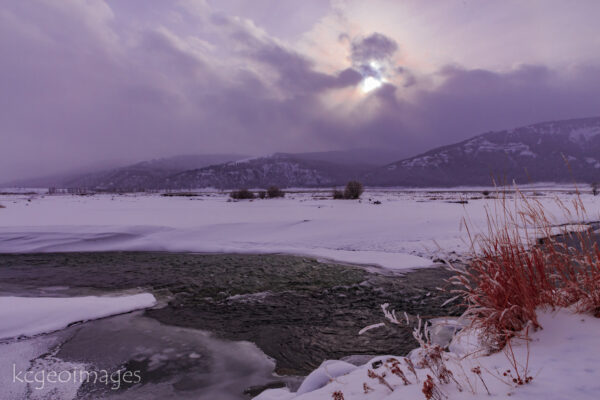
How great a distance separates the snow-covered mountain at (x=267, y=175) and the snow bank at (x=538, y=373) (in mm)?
132702

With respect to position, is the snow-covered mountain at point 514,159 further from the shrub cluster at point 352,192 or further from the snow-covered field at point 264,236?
the snow-covered field at point 264,236

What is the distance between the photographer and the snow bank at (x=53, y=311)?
14.3ft

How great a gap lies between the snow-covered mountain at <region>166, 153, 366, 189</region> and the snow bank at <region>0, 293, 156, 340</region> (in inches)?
5069

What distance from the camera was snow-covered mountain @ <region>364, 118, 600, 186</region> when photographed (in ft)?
387

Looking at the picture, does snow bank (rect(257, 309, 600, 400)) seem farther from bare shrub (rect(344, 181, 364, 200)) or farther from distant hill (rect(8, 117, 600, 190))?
distant hill (rect(8, 117, 600, 190))

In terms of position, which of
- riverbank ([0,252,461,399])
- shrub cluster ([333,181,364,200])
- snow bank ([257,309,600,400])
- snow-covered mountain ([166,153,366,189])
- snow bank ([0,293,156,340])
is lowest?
riverbank ([0,252,461,399])

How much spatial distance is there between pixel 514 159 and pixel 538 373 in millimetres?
163899

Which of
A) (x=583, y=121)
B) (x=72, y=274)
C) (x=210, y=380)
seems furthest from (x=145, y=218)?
(x=583, y=121)

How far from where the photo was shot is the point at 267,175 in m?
156

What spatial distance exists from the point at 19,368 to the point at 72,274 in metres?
4.74

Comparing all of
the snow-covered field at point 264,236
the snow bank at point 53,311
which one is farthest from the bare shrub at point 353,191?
the snow bank at point 53,311

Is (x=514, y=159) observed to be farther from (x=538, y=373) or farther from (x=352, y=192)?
(x=538, y=373)

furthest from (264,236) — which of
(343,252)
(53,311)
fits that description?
(53,311)

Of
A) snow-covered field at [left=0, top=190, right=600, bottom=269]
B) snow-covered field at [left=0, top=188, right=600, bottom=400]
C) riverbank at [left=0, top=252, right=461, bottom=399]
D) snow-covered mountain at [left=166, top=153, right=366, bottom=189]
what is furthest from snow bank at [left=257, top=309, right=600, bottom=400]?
snow-covered mountain at [left=166, top=153, right=366, bottom=189]
